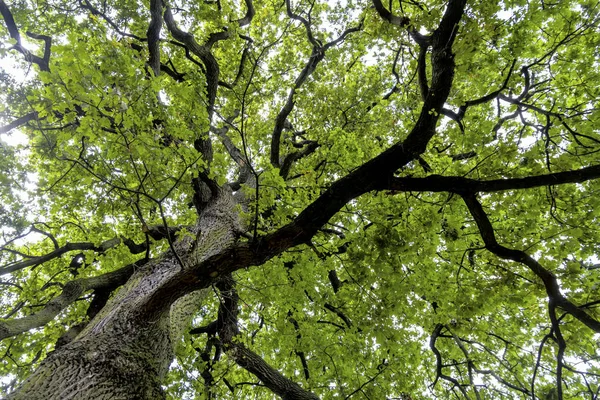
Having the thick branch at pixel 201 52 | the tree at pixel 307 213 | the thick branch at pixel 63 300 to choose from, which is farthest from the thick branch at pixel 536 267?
the thick branch at pixel 201 52

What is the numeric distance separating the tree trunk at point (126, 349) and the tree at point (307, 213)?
0.06 ft

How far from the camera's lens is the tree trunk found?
2236 millimetres

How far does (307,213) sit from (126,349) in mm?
1964

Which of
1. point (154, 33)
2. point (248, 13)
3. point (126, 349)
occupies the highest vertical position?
point (248, 13)

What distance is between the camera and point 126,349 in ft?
8.65

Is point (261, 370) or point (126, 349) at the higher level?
point (261, 370)

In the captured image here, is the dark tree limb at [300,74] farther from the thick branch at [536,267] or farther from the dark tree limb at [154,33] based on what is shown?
the thick branch at [536,267]

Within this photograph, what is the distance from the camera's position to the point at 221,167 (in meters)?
3.95

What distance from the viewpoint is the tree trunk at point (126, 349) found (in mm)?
2236

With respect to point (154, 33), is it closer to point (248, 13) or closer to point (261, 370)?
point (248, 13)

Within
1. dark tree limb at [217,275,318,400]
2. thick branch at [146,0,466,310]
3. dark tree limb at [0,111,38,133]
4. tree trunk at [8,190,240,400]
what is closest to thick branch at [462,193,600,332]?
thick branch at [146,0,466,310]

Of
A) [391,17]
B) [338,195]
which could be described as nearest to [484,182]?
[338,195]

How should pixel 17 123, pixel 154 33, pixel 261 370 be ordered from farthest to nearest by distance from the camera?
pixel 261 370
pixel 154 33
pixel 17 123

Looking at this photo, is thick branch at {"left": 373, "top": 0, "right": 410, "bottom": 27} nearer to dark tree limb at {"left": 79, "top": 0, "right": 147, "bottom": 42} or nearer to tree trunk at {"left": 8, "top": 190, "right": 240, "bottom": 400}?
tree trunk at {"left": 8, "top": 190, "right": 240, "bottom": 400}
